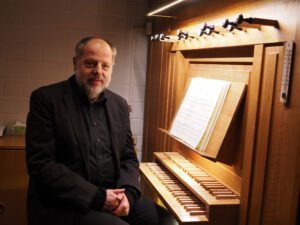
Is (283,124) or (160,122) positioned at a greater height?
(283,124)

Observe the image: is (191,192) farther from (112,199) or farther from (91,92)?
(91,92)

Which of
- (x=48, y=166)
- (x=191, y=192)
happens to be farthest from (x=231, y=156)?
(x=48, y=166)

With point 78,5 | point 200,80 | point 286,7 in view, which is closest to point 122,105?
point 200,80

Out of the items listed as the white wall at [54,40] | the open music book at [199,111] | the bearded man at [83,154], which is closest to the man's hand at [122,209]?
the bearded man at [83,154]

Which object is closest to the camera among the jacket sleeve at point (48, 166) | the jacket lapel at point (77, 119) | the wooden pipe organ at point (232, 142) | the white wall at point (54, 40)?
the wooden pipe organ at point (232, 142)

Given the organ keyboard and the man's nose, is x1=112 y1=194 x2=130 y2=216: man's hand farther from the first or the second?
the man's nose

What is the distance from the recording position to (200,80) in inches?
92.8

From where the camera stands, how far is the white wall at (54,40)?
342 centimetres

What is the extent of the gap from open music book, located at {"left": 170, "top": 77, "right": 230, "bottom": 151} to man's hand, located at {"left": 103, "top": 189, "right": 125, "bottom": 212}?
0.50 m

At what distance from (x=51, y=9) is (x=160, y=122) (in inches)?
57.9

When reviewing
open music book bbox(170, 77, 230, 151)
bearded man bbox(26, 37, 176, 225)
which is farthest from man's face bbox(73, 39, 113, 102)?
open music book bbox(170, 77, 230, 151)

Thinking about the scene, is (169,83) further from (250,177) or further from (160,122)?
(250,177)

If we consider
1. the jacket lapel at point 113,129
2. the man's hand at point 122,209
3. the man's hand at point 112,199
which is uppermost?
the jacket lapel at point 113,129

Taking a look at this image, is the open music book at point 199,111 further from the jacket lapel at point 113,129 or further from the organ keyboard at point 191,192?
the jacket lapel at point 113,129
